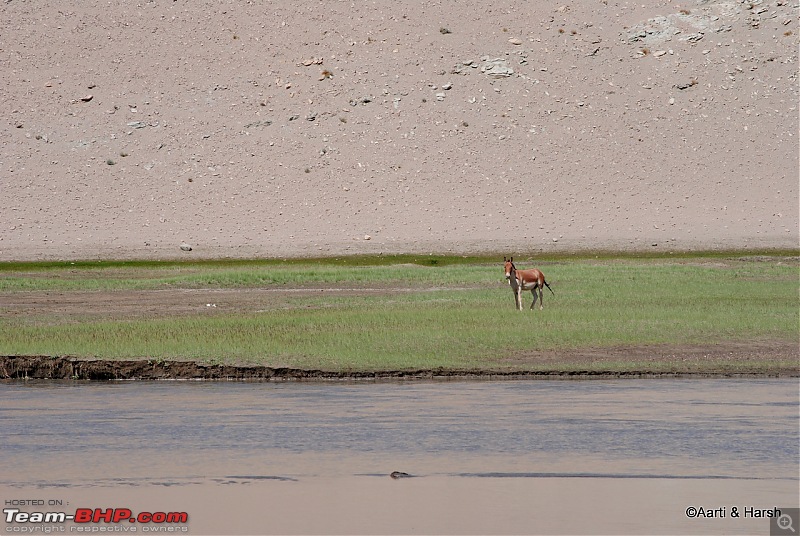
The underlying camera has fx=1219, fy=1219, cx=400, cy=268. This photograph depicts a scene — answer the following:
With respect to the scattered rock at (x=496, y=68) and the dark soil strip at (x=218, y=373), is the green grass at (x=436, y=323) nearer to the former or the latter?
the dark soil strip at (x=218, y=373)

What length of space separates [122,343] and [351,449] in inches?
403

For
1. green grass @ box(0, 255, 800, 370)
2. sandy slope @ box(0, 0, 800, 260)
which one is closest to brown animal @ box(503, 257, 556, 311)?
green grass @ box(0, 255, 800, 370)

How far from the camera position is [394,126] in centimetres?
8269

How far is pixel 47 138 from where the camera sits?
82875 millimetres

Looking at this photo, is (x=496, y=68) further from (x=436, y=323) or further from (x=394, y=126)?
(x=436, y=323)

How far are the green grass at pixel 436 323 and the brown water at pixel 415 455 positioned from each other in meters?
2.48

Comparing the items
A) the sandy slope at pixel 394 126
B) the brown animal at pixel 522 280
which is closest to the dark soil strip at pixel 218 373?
the brown animal at pixel 522 280

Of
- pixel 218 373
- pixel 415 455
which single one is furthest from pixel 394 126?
pixel 415 455

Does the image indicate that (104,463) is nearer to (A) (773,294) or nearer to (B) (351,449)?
(B) (351,449)

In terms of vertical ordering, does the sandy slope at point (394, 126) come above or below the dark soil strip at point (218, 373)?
above

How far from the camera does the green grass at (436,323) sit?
22.5 meters

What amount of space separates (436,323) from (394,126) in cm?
5726

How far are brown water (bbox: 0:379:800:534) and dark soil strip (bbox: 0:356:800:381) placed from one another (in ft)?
2.40

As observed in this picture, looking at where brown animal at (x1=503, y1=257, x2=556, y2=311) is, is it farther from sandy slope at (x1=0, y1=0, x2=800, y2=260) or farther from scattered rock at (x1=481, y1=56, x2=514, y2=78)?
scattered rock at (x1=481, y1=56, x2=514, y2=78)
